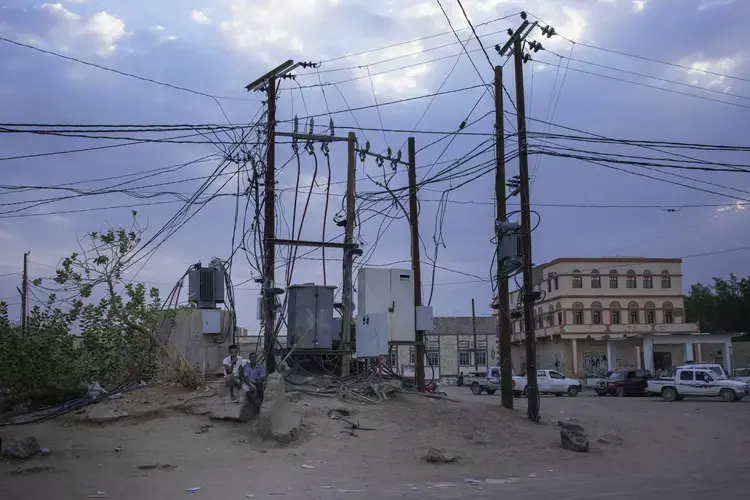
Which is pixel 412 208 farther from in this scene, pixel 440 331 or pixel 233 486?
pixel 440 331

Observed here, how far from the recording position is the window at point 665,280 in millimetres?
73250

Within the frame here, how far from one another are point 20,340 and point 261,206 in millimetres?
7046

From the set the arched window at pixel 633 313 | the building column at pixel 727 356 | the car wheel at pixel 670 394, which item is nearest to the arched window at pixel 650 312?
the arched window at pixel 633 313

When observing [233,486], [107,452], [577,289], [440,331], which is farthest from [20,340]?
[440,331]

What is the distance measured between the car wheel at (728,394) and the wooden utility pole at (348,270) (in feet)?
83.3

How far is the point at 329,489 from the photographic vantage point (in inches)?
469

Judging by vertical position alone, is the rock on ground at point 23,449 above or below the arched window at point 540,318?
below

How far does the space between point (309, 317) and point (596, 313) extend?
190 ft

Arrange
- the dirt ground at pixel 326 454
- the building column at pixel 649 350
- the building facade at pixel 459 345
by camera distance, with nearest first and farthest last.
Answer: the dirt ground at pixel 326 454
the building column at pixel 649 350
the building facade at pixel 459 345

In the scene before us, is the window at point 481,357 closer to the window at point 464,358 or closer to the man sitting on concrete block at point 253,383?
the window at point 464,358

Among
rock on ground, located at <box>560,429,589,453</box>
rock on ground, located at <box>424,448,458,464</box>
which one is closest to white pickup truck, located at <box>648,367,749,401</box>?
rock on ground, located at <box>560,429,589,453</box>

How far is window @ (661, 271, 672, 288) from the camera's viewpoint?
73250mm

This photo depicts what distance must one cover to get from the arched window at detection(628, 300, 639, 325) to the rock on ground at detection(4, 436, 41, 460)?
68010 millimetres

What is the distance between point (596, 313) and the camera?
72.6 m
